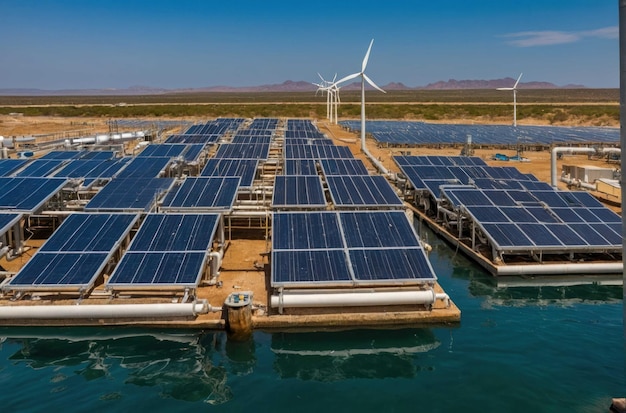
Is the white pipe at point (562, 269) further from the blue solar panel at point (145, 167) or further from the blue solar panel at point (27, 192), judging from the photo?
the blue solar panel at point (27, 192)

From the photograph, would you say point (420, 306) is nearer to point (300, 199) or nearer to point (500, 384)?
point (500, 384)

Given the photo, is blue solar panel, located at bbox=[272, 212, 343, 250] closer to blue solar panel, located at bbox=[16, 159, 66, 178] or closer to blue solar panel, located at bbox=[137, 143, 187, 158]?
blue solar panel, located at bbox=[16, 159, 66, 178]

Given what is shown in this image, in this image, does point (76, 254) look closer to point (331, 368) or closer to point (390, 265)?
point (331, 368)

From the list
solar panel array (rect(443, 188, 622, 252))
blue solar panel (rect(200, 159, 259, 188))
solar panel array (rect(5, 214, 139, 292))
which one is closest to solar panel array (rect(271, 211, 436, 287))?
solar panel array (rect(443, 188, 622, 252))

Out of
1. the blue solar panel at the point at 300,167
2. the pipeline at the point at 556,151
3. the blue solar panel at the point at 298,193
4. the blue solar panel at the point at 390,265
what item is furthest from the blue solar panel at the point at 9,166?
the pipeline at the point at 556,151

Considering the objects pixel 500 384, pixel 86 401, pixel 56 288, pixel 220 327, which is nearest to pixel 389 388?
pixel 500 384

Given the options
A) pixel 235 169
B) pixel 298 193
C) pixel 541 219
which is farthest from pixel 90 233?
pixel 541 219
